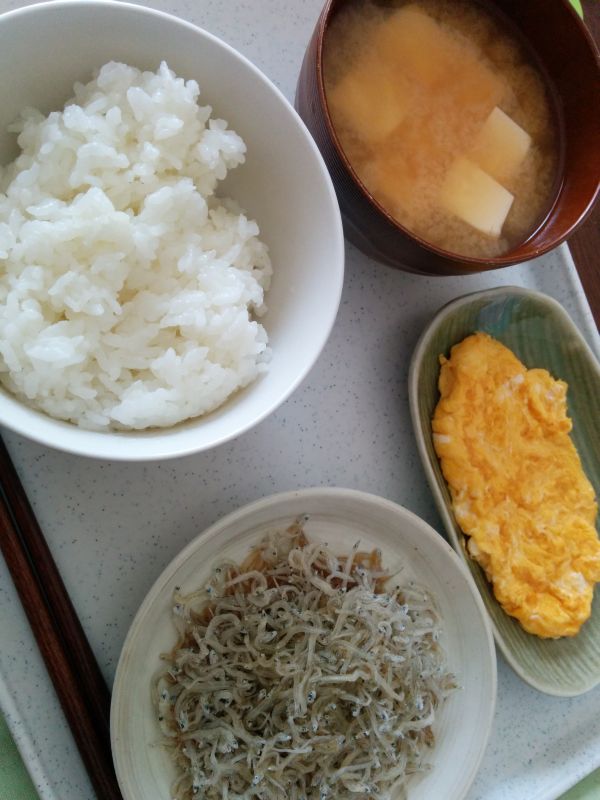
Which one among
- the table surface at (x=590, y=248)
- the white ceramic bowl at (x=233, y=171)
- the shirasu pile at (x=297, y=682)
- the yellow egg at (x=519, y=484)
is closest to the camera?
the white ceramic bowl at (x=233, y=171)

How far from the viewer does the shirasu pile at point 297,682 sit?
142cm

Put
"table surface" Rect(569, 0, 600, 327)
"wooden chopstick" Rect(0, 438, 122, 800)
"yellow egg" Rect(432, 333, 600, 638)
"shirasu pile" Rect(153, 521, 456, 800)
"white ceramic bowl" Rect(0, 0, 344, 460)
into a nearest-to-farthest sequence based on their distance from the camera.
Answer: "white ceramic bowl" Rect(0, 0, 344, 460), "wooden chopstick" Rect(0, 438, 122, 800), "shirasu pile" Rect(153, 521, 456, 800), "yellow egg" Rect(432, 333, 600, 638), "table surface" Rect(569, 0, 600, 327)

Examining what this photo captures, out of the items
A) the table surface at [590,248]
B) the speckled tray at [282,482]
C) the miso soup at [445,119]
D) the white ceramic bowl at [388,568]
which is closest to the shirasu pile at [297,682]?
the white ceramic bowl at [388,568]

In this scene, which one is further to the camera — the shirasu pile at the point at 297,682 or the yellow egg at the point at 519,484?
the yellow egg at the point at 519,484

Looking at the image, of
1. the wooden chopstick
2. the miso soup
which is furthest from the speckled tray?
the miso soup

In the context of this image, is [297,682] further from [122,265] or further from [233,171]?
[233,171]

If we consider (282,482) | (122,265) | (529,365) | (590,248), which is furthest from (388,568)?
(590,248)

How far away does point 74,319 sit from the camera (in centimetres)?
118

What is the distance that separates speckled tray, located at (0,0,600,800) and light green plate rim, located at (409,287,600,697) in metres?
0.07

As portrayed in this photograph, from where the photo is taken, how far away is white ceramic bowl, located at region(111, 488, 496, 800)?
1.35 m

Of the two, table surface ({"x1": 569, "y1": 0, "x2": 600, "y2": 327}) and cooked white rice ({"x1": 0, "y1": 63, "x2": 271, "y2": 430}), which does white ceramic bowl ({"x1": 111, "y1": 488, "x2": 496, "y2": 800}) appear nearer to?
cooked white rice ({"x1": 0, "y1": 63, "x2": 271, "y2": 430})

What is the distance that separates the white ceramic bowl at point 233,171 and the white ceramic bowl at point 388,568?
0.29m

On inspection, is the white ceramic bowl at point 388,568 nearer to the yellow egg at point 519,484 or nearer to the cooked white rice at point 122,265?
the yellow egg at point 519,484

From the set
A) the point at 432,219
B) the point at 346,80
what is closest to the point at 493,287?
the point at 432,219
